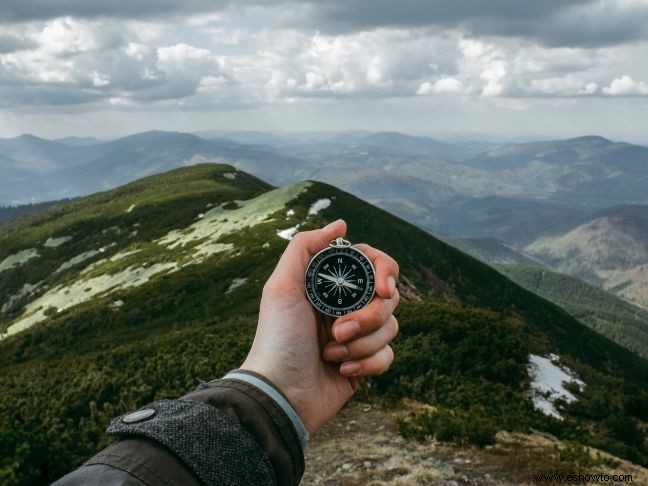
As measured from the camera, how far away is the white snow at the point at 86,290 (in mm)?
58281

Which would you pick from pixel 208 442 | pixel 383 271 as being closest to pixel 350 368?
pixel 383 271

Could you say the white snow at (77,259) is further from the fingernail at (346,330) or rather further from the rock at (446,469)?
the fingernail at (346,330)

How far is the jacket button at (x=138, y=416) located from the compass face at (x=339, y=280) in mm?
2687

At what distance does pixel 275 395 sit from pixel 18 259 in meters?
108

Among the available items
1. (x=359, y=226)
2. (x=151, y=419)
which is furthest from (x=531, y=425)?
(x=359, y=226)

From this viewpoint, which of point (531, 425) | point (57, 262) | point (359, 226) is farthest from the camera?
point (57, 262)

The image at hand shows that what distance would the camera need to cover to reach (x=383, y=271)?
638 centimetres

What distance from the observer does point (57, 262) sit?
288ft

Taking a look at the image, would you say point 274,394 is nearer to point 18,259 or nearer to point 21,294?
point 21,294

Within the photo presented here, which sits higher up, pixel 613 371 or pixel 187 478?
pixel 187 478

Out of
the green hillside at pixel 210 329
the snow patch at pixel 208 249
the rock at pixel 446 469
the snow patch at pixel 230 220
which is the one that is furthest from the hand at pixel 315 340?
the snow patch at pixel 230 220

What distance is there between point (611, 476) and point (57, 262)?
9149 cm

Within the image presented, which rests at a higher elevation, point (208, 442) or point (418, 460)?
point (208, 442)

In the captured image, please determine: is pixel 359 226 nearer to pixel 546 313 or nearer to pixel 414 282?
pixel 414 282
